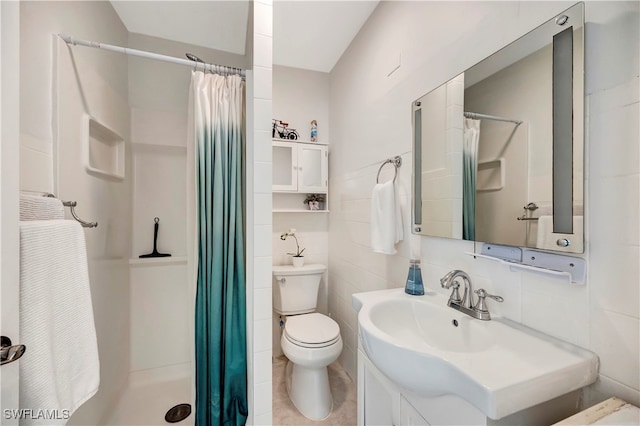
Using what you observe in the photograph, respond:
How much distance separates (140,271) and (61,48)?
142 cm

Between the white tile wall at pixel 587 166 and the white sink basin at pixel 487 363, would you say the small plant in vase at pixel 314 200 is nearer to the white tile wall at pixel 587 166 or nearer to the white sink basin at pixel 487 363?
the white tile wall at pixel 587 166

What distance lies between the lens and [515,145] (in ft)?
2.80

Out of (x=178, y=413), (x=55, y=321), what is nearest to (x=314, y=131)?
(x=55, y=321)

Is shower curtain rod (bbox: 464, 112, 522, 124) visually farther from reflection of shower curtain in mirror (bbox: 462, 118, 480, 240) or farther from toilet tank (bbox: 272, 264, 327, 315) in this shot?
toilet tank (bbox: 272, 264, 327, 315)

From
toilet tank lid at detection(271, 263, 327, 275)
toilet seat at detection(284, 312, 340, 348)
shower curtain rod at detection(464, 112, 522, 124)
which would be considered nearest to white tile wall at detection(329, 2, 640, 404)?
shower curtain rod at detection(464, 112, 522, 124)

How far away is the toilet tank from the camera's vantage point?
2.00 m

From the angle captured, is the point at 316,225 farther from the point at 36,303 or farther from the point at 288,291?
the point at 36,303

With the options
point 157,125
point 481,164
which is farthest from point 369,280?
point 157,125

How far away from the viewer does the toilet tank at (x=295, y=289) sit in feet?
6.56

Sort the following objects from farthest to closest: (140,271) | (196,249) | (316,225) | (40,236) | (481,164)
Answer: (316,225), (140,271), (196,249), (481,164), (40,236)

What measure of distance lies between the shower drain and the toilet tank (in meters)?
A: 0.81

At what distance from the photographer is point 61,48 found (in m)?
1.13

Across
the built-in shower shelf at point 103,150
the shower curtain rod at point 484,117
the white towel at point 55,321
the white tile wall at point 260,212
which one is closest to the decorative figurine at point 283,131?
the white tile wall at point 260,212

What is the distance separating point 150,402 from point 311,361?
1144 millimetres
